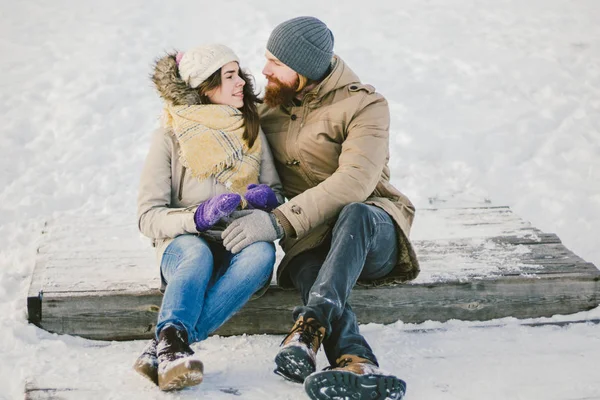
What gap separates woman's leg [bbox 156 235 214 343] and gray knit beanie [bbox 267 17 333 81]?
96cm

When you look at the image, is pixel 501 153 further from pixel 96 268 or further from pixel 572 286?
pixel 96 268

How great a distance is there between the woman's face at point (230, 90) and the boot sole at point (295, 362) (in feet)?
4.20

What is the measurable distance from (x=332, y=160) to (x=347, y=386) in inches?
49.6

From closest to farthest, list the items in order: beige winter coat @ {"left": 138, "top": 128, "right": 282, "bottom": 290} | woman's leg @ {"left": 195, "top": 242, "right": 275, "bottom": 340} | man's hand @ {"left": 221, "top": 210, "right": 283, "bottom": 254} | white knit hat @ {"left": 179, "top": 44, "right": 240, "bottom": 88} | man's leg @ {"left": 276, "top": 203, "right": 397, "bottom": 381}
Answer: man's leg @ {"left": 276, "top": 203, "right": 397, "bottom": 381}
woman's leg @ {"left": 195, "top": 242, "right": 275, "bottom": 340}
man's hand @ {"left": 221, "top": 210, "right": 283, "bottom": 254}
beige winter coat @ {"left": 138, "top": 128, "right": 282, "bottom": 290}
white knit hat @ {"left": 179, "top": 44, "right": 240, "bottom": 88}

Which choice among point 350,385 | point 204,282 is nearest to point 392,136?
point 204,282

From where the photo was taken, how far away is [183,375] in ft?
10.2

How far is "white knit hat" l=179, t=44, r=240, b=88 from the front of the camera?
12.5 feet

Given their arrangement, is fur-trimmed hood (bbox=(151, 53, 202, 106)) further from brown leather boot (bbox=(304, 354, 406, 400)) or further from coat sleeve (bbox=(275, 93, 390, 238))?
brown leather boot (bbox=(304, 354, 406, 400))

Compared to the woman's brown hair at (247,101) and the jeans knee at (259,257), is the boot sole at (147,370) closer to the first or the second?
the jeans knee at (259,257)

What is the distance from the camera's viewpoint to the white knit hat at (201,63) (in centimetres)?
382

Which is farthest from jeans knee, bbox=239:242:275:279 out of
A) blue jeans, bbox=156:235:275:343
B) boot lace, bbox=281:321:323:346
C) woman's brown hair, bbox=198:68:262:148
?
woman's brown hair, bbox=198:68:262:148

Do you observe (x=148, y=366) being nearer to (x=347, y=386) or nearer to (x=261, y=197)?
(x=347, y=386)

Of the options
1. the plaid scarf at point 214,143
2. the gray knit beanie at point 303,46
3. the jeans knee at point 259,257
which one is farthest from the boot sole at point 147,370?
the gray knit beanie at point 303,46

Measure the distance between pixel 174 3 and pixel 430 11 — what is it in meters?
2.59
